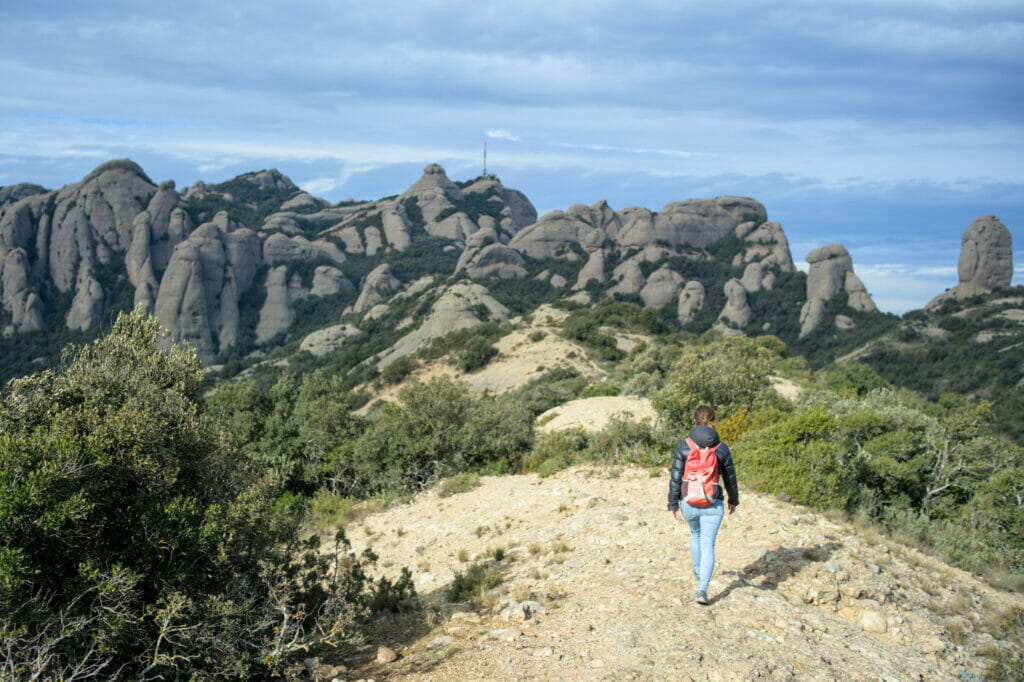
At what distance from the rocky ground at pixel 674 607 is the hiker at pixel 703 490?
1.59 ft

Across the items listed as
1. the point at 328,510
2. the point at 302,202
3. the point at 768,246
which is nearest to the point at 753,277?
the point at 768,246

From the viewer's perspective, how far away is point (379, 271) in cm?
10069

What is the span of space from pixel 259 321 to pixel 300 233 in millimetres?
39979

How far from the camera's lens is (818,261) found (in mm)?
85000

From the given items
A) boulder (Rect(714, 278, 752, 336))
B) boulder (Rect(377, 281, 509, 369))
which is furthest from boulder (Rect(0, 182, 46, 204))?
boulder (Rect(714, 278, 752, 336))

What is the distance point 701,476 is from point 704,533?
0.61m

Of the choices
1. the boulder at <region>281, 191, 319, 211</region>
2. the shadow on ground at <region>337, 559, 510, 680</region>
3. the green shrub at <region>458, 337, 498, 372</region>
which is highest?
the boulder at <region>281, 191, 319, 211</region>

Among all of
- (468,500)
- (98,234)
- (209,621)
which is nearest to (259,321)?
(98,234)

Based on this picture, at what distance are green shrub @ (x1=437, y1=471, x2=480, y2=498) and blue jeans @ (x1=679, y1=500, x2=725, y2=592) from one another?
723cm

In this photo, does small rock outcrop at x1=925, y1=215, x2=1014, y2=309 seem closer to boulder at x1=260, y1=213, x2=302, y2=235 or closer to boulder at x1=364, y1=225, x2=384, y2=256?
boulder at x1=364, y1=225, x2=384, y2=256

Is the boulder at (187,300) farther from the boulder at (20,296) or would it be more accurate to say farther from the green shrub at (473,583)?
the green shrub at (473,583)

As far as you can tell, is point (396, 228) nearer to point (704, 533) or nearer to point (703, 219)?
point (703, 219)

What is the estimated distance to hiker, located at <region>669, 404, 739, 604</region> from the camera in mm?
5750

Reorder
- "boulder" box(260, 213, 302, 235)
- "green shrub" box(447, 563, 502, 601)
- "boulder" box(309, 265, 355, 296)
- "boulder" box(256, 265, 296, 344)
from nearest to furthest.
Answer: "green shrub" box(447, 563, 502, 601) → "boulder" box(256, 265, 296, 344) → "boulder" box(309, 265, 355, 296) → "boulder" box(260, 213, 302, 235)
